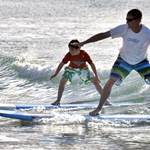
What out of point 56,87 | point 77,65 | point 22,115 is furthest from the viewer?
point 56,87

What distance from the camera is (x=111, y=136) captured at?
8406 mm

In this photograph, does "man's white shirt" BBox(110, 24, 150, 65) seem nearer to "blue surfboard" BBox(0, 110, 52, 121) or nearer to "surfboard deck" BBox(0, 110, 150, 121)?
"surfboard deck" BBox(0, 110, 150, 121)

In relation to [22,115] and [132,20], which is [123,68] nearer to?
[132,20]

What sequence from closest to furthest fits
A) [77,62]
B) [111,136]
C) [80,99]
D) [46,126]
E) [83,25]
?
[111,136], [46,126], [77,62], [80,99], [83,25]

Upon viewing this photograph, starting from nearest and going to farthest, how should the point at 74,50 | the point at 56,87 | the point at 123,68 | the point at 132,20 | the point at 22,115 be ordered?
the point at 132,20, the point at 123,68, the point at 22,115, the point at 74,50, the point at 56,87

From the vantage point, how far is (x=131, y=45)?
28.7 ft

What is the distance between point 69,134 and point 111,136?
1.81 feet

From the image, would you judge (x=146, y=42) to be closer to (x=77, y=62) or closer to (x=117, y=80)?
(x=117, y=80)

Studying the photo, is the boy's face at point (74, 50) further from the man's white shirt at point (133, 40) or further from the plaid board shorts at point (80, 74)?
the man's white shirt at point (133, 40)

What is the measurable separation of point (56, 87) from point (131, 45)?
4.83 meters

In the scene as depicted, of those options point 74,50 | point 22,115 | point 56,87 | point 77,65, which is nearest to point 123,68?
point 74,50

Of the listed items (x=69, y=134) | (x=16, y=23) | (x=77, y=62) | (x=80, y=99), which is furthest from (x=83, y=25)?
(x=69, y=134)

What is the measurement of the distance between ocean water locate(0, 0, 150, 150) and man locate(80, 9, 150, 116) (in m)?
0.72

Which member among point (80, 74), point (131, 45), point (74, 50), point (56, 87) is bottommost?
point (56, 87)
